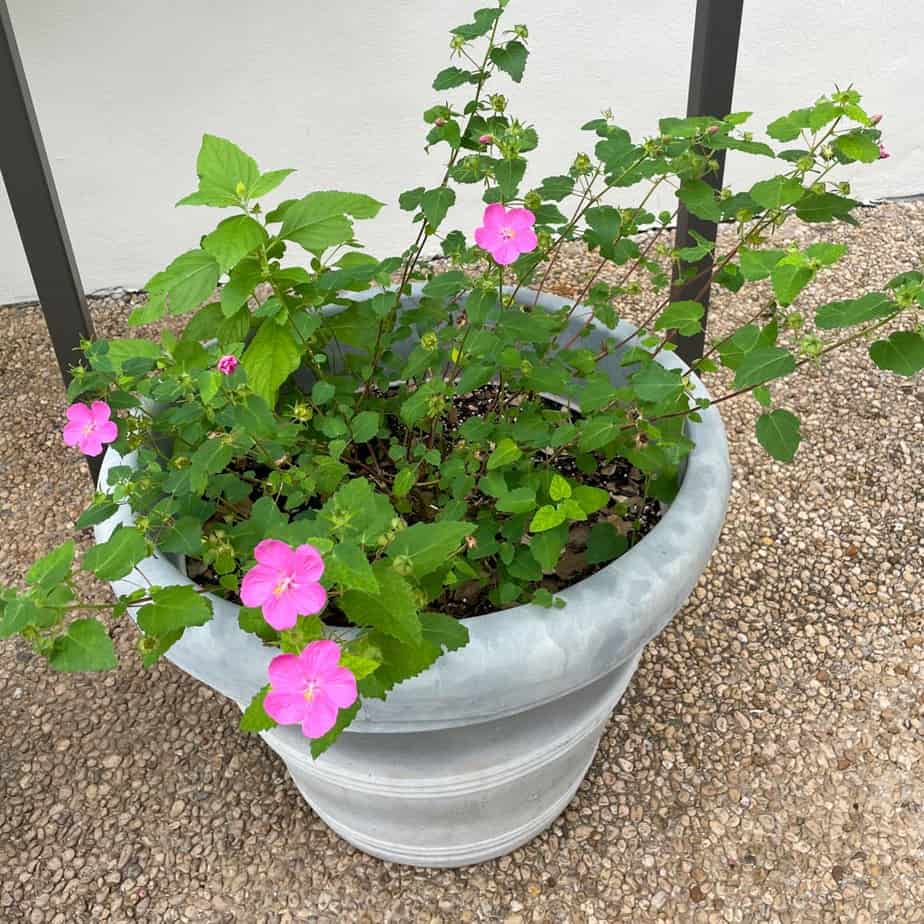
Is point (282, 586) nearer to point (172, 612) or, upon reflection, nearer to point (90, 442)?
point (172, 612)

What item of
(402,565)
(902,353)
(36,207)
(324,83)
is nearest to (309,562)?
(402,565)

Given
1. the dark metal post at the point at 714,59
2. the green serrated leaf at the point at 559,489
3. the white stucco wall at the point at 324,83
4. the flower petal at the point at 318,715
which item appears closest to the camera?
the flower petal at the point at 318,715

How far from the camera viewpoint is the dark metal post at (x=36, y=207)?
61.7 inches

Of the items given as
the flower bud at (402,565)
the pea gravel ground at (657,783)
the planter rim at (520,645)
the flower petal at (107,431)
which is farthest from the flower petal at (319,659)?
the pea gravel ground at (657,783)

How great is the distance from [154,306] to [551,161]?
1.98m

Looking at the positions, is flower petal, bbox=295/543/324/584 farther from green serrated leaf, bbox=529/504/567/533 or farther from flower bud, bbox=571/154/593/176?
flower bud, bbox=571/154/593/176

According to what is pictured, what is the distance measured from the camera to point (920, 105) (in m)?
3.03

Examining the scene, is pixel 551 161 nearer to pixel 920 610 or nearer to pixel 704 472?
pixel 920 610

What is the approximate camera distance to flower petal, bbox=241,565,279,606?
2.49ft

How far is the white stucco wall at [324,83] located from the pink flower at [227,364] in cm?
176

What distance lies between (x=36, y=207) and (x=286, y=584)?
1.22m

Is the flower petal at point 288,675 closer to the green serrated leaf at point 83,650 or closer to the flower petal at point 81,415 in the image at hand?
the green serrated leaf at point 83,650

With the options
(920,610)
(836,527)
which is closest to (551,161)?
(836,527)

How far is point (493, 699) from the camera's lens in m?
1.01
